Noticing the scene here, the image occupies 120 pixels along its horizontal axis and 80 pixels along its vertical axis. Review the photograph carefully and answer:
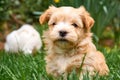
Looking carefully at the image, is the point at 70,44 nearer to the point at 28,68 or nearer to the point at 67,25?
the point at 67,25

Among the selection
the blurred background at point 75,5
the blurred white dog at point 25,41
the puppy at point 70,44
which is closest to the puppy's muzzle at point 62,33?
the puppy at point 70,44

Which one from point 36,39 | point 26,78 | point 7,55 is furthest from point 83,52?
point 36,39

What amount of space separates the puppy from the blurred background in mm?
1804

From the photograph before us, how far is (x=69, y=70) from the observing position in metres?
5.04

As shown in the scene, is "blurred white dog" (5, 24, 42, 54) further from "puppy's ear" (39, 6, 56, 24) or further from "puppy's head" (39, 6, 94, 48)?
"puppy's head" (39, 6, 94, 48)

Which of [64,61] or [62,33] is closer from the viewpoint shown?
[62,33]

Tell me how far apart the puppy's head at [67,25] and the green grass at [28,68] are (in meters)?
0.38

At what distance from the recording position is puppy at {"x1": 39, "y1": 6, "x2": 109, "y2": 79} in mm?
4883

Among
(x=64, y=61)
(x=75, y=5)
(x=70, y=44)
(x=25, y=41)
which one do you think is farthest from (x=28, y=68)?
(x=25, y=41)

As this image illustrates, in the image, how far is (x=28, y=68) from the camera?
5785 mm

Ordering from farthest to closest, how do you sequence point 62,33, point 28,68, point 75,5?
point 75,5, point 28,68, point 62,33

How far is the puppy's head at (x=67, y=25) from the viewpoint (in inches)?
190

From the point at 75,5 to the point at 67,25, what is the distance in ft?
8.09

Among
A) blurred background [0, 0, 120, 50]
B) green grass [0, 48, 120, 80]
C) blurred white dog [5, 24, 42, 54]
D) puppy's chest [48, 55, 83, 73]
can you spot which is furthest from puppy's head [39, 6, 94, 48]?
blurred white dog [5, 24, 42, 54]
